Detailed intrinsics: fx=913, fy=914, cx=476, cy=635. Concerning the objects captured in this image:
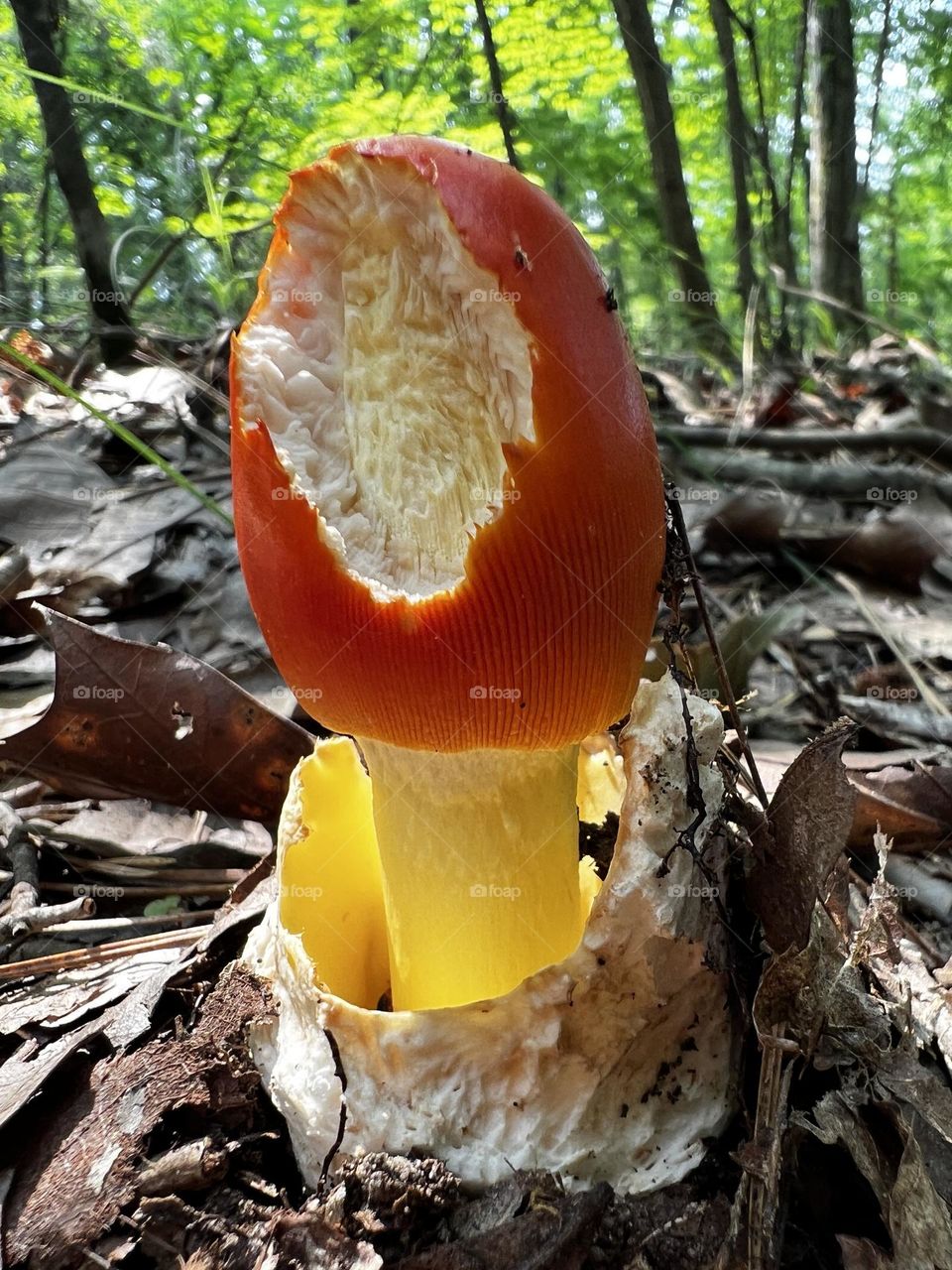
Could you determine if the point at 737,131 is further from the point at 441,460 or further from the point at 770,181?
the point at 441,460

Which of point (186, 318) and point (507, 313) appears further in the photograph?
point (186, 318)

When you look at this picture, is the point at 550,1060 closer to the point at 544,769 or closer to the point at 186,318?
the point at 544,769

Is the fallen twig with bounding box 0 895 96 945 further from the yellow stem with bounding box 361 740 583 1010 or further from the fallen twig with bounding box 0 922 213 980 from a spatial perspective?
the yellow stem with bounding box 361 740 583 1010

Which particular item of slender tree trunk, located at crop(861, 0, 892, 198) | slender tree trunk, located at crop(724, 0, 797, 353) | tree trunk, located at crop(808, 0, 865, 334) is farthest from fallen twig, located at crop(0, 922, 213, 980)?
slender tree trunk, located at crop(861, 0, 892, 198)

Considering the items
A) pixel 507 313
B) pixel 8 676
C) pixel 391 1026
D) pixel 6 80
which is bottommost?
pixel 8 676

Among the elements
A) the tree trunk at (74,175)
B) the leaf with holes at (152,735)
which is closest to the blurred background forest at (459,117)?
the tree trunk at (74,175)

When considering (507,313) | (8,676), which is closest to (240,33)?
(8,676)
